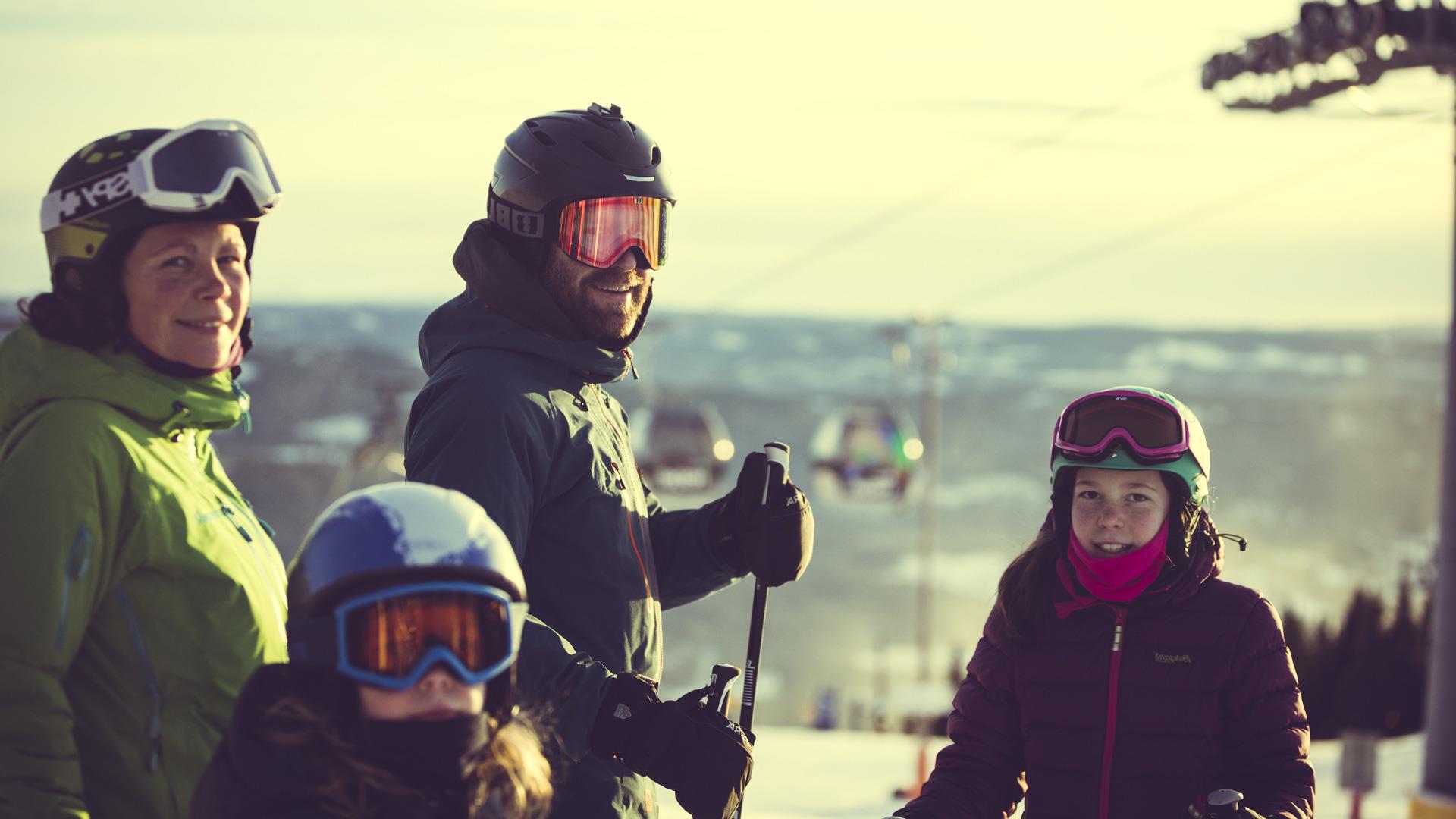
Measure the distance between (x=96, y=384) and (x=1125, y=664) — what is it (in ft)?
5.74

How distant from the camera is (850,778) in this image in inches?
504

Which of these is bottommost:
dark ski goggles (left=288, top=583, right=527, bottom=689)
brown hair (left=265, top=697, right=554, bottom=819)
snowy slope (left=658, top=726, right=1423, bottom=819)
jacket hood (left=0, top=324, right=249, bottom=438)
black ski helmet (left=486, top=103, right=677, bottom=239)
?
snowy slope (left=658, top=726, right=1423, bottom=819)

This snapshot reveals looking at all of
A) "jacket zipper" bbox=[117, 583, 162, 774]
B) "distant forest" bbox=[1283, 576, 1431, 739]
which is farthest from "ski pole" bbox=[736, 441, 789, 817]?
"distant forest" bbox=[1283, 576, 1431, 739]

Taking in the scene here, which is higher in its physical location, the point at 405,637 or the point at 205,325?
the point at 205,325

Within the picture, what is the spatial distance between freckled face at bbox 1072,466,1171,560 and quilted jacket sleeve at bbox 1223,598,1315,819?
240 millimetres

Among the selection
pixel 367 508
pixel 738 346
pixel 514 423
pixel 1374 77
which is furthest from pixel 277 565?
pixel 738 346

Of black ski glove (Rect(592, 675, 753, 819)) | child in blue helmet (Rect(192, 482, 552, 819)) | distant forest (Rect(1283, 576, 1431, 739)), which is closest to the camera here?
child in blue helmet (Rect(192, 482, 552, 819))

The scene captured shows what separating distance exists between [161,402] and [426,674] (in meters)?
0.69

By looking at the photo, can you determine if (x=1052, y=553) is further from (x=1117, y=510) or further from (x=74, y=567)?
(x=74, y=567)

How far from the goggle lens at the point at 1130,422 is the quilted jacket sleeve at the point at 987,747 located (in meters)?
0.40

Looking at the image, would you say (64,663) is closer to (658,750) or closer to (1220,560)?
(658,750)

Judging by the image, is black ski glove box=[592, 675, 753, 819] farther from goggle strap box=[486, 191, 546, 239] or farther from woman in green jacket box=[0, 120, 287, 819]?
goggle strap box=[486, 191, 546, 239]

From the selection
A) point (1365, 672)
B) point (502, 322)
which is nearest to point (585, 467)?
point (502, 322)

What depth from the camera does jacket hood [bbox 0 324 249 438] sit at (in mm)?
2146
